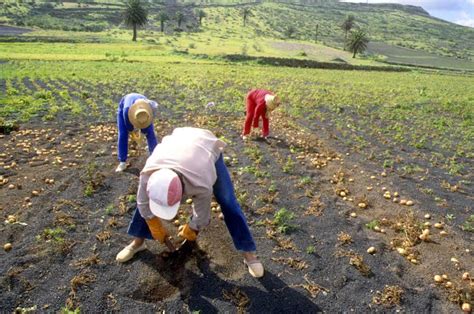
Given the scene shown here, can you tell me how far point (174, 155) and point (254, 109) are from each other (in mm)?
6771

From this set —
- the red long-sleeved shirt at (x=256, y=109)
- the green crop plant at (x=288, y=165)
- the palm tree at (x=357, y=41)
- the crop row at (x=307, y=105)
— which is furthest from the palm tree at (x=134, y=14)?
the green crop plant at (x=288, y=165)

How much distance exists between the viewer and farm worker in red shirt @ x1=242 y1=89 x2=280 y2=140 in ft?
32.0

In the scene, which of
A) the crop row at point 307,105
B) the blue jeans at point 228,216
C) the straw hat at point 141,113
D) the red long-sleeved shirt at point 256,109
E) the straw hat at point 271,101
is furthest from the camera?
the crop row at point 307,105

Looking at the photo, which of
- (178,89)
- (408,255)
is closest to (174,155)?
(408,255)

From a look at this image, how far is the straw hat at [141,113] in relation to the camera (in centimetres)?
662

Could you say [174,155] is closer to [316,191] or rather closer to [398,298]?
[398,298]

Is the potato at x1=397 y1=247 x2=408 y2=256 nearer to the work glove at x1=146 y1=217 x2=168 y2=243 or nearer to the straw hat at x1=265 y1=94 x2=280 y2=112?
the work glove at x1=146 y1=217 x2=168 y2=243

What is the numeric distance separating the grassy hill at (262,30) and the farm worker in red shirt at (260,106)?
1751 inches

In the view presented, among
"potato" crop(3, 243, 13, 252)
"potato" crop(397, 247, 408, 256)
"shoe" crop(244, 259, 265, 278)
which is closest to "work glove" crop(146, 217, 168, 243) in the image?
"shoe" crop(244, 259, 265, 278)

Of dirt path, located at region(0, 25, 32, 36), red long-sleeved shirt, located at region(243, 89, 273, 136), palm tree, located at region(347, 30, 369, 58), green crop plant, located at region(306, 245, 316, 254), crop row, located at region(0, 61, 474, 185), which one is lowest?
green crop plant, located at region(306, 245, 316, 254)

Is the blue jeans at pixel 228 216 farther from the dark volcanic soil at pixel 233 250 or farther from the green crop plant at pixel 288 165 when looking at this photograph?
the green crop plant at pixel 288 165

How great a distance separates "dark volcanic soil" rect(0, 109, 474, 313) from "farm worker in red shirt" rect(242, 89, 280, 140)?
1995 mm

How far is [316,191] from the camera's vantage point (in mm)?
7426

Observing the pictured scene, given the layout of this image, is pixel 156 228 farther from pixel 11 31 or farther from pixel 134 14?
pixel 134 14
